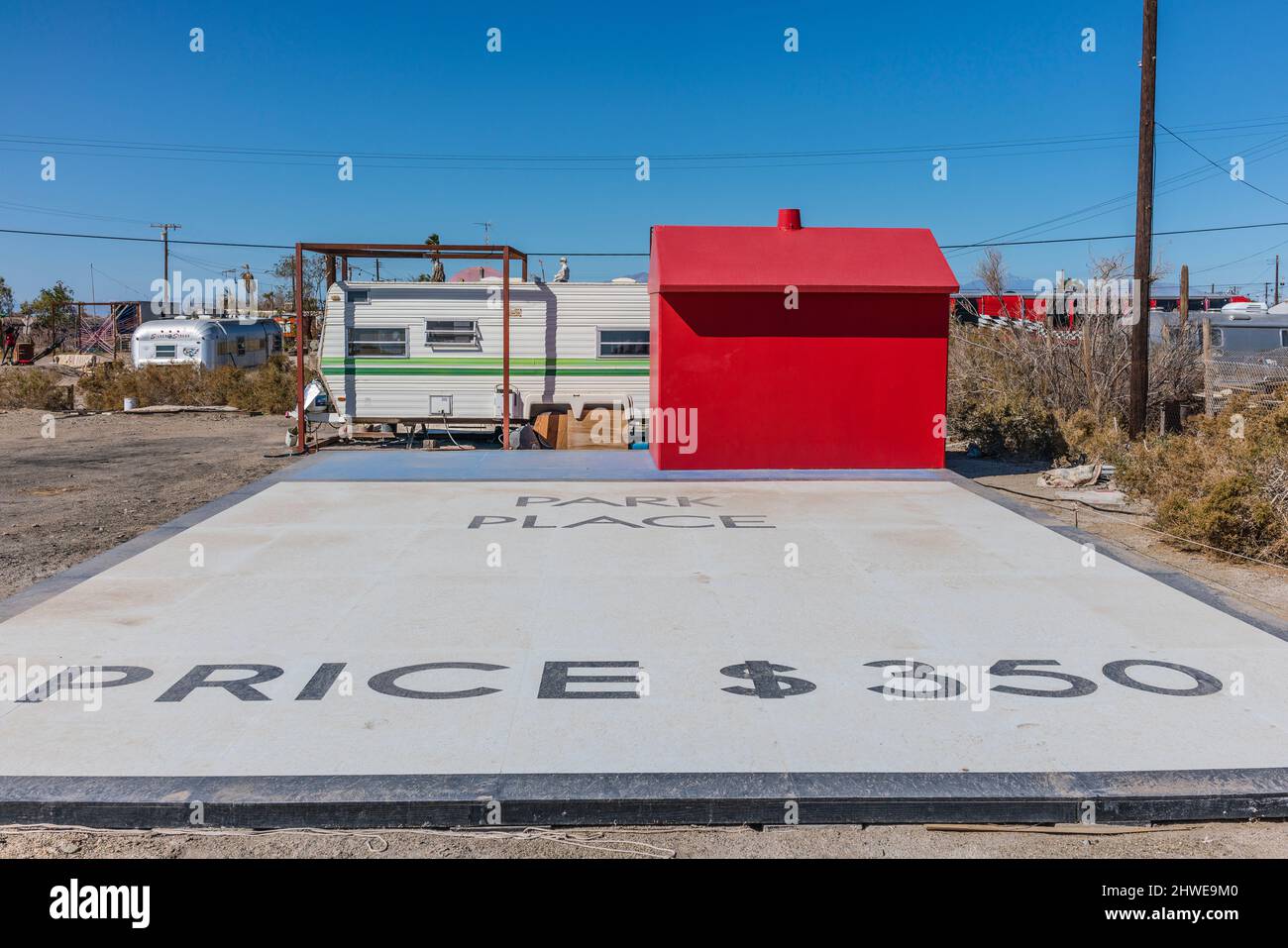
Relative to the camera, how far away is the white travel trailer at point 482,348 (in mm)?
19766

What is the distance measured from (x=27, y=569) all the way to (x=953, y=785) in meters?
8.38

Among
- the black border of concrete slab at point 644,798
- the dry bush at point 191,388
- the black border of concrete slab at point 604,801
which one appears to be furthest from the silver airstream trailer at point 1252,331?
the black border of concrete slab at point 604,801

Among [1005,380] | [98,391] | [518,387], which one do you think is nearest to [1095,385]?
[1005,380]

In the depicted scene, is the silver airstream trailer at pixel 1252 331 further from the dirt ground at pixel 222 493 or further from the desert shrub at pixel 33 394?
the desert shrub at pixel 33 394

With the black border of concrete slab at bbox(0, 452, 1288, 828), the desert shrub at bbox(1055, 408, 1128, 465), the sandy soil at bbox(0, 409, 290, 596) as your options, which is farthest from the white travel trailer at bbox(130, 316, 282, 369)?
the black border of concrete slab at bbox(0, 452, 1288, 828)

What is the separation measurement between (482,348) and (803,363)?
7193mm

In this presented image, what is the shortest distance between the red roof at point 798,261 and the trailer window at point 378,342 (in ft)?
19.5

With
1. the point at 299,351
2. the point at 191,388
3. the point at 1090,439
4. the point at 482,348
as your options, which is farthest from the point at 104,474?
the point at 1090,439

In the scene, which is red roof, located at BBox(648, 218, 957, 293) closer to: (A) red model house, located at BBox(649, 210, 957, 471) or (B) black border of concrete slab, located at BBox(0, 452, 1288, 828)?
(A) red model house, located at BBox(649, 210, 957, 471)

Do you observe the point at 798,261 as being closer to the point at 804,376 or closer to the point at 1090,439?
the point at 804,376

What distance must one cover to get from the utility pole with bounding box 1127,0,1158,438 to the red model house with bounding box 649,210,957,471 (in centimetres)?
382

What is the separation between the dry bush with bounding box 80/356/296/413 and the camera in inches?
1142

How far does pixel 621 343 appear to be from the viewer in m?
19.8
